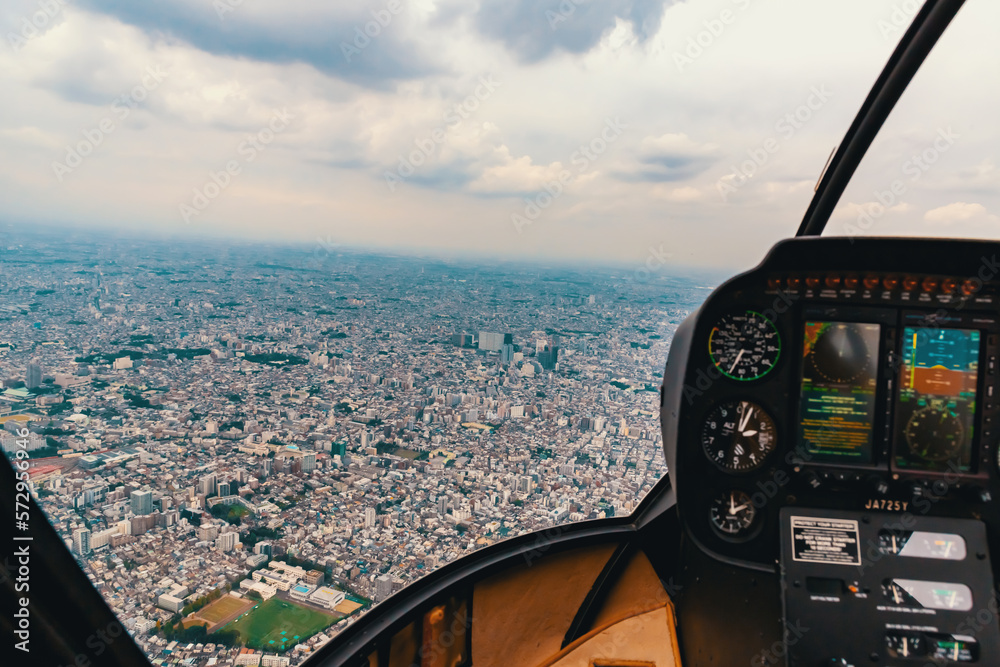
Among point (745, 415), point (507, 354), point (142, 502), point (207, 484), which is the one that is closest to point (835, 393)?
point (745, 415)

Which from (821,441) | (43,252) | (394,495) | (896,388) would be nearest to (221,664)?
(394,495)

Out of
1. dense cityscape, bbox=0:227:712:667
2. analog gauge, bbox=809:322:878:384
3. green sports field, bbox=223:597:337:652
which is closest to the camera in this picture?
dense cityscape, bbox=0:227:712:667

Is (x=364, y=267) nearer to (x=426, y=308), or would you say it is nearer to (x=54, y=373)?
(x=426, y=308)

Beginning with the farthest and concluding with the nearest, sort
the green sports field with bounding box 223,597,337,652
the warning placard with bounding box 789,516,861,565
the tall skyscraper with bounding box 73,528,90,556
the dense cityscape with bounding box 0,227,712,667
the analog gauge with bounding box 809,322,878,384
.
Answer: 1. the analog gauge with bounding box 809,322,878,384
2. the warning placard with bounding box 789,516,861,565
3. the green sports field with bounding box 223,597,337,652
4. the dense cityscape with bounding box 0,227,712,667
5. the tall skyscraper with bounding box 73,528,90,556

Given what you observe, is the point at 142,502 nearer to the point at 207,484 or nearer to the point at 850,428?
the point at 207,484

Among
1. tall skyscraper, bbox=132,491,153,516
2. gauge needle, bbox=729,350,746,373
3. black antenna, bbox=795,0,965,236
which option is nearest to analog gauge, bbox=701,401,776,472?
gauge needle, bbox=729,350,746,373

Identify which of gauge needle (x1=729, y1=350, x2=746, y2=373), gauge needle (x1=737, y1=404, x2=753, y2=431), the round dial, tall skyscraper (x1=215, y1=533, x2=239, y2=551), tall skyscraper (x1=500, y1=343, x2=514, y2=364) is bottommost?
tall skyscraper (x1=215, y1=533, x2=239, y2=551)

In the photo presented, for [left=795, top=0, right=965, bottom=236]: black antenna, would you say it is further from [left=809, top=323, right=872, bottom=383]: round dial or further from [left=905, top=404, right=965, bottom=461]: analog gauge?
[left=905, top=404, right=965, bottom=461]: analog gauge
